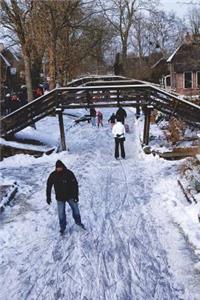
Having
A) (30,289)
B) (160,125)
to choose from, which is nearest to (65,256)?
(30,289)

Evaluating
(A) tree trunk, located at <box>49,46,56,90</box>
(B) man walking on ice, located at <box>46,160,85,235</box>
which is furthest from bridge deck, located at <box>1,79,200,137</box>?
(A) tree trunk, located at <box>49,46,56,90</box>

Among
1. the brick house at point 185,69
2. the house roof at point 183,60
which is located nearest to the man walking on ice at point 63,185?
the brick house at point 185,69

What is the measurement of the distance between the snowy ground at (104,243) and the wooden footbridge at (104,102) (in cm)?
375

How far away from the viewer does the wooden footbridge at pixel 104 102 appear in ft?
68.8

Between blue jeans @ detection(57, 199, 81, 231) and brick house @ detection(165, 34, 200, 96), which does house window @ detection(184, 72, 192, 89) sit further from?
blue jeans @ detection(57, 199, 81, 231)

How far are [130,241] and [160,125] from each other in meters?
14.9

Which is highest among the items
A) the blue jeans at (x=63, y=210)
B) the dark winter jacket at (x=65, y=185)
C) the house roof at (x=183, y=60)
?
the house roof at (x=183, y=60)

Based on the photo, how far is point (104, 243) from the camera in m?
10.9

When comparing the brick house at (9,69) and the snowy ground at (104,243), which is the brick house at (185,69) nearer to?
the brick house at (9,69)

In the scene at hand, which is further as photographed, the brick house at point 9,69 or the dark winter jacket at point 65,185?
the brick house at point 9,69

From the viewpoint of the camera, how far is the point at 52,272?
9539 millimetres

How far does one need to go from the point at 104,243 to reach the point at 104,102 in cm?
1169

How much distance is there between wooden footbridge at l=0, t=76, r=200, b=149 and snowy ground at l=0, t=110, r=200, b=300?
3747mm

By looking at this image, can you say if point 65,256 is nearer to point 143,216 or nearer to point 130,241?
point 130,241
